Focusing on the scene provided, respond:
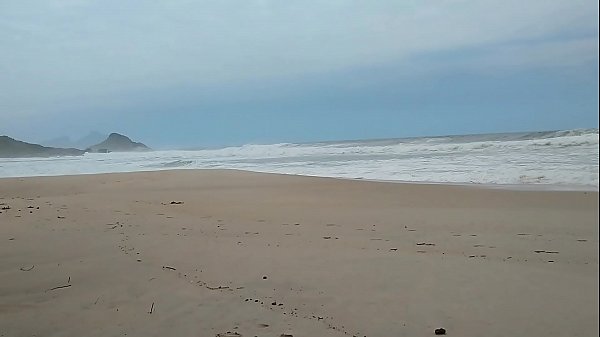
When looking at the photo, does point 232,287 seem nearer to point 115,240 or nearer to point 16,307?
point 16,307

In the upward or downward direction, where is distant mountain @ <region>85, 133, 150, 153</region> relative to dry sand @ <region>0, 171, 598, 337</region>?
upward

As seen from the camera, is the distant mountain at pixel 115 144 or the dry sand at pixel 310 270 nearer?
the dry sand at pixel 310 270

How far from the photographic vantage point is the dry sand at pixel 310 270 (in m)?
2.84

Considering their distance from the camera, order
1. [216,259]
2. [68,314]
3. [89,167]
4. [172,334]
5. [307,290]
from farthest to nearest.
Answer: [89,167] < [216,259] < [307,290] < [68,314] < [172,334]

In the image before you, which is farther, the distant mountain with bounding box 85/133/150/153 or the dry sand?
the distant mountain with bounding box 85/133/150/153

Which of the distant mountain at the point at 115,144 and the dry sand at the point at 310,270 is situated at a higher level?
the distant mountain at the point at 115,144

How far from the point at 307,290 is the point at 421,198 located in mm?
5483

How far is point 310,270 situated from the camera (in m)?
4.09

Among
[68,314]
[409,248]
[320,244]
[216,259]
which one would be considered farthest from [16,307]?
[409,248]

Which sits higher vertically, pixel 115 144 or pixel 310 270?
pixel 115 144

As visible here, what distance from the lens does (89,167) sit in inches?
750

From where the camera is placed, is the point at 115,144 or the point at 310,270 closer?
the point at 310,270

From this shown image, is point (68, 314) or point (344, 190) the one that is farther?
point (344, 190)

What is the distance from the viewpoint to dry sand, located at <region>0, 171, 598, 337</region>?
2.84 metres
